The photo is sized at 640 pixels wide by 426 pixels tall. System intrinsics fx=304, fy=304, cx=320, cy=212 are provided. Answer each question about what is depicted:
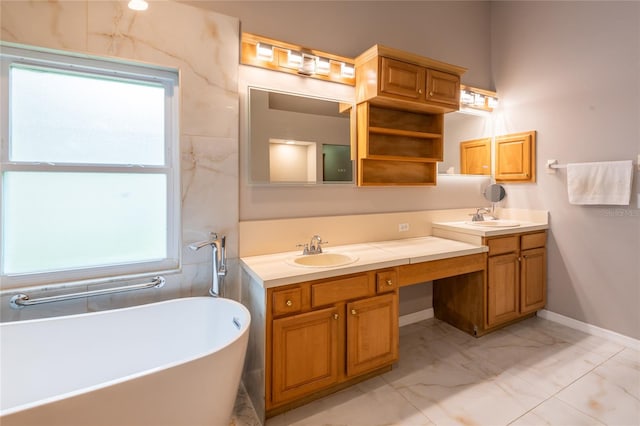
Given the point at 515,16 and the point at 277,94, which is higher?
the point at 515,16

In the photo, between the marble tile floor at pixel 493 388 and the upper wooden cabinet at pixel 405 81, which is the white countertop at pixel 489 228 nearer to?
the marble tile floor at pixel 493 388

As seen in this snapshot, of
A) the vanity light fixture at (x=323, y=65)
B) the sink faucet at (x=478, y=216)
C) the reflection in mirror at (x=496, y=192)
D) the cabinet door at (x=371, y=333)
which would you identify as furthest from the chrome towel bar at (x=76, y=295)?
the reflection in mirror at (x=496, y=192)

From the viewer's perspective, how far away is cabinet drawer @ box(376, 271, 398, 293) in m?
1.95

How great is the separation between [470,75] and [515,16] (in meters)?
0.72

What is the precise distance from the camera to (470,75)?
315 cm

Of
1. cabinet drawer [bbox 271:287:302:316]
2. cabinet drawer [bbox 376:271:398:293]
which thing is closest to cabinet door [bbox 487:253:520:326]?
cabinet drawer [bbox 376:271:398:293]

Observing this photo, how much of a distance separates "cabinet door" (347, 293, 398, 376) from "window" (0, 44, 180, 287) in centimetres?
122

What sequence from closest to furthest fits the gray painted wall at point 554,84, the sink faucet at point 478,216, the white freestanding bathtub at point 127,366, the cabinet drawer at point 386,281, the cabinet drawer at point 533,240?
the white freestanding bathtub at point 127,366 → the cabinet drawer at point 386,281 → the gray painted wall at point 554,84 → the cabinet drawer at point 533,240 → the sink faucet at point 478,216

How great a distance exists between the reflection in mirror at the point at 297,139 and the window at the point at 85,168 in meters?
0.52

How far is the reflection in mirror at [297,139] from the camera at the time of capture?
6.88 ft

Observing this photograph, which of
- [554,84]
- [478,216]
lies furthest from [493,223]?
[554,84]

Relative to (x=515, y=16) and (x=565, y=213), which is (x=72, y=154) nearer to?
(x=565, y=213)

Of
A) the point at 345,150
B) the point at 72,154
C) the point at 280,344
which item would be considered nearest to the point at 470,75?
the point at 345,150

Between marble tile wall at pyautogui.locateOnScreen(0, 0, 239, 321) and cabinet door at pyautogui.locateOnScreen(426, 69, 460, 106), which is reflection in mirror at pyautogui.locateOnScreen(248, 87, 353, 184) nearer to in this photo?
marble tile wall at pyautogui.locateOnScreen(0, 0, 239, 321)
